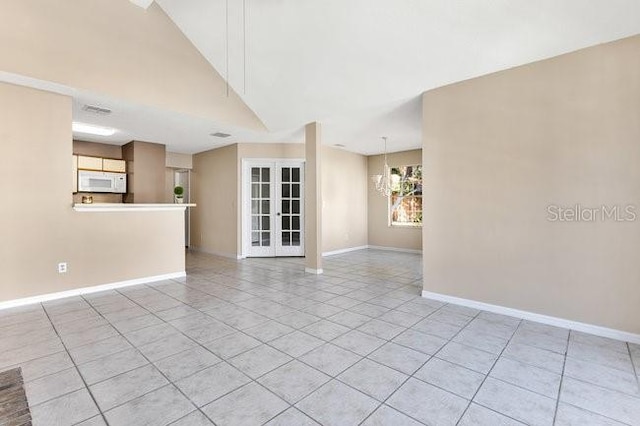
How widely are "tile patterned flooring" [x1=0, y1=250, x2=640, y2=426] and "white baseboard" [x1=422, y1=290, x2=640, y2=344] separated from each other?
3.9 inches

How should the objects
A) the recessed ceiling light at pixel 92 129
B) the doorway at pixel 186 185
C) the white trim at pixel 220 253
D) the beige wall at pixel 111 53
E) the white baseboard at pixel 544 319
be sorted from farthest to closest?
the doorway at pixel 186 185 → the white trim at pixel 220 253 → the recessed ceiling light at pixel 92 129 → the beige wall at pixel 111 53 → the white baseboard at pixel 544 319

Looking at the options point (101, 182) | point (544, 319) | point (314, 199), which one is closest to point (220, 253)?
point (101, 182)

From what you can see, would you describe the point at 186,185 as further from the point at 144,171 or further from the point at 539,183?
the point at 539,183

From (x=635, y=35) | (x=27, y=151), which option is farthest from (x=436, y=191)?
(x=27, y=151)

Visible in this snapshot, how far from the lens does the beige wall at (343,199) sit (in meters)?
7.30

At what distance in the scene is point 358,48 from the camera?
3605mm

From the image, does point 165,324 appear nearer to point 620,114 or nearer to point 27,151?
point 27,151

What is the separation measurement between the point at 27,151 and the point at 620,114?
626cm

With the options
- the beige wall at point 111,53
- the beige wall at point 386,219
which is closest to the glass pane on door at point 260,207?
the beige wall at point 111,53

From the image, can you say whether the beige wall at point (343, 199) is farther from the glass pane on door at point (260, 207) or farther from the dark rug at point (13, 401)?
the dark rug at point (13, 401)

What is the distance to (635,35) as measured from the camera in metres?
2.63

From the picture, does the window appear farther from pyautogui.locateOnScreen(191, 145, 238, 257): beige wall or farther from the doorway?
the doorway

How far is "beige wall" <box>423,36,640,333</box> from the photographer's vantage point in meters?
2.70

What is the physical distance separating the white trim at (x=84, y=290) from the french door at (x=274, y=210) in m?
2.11
